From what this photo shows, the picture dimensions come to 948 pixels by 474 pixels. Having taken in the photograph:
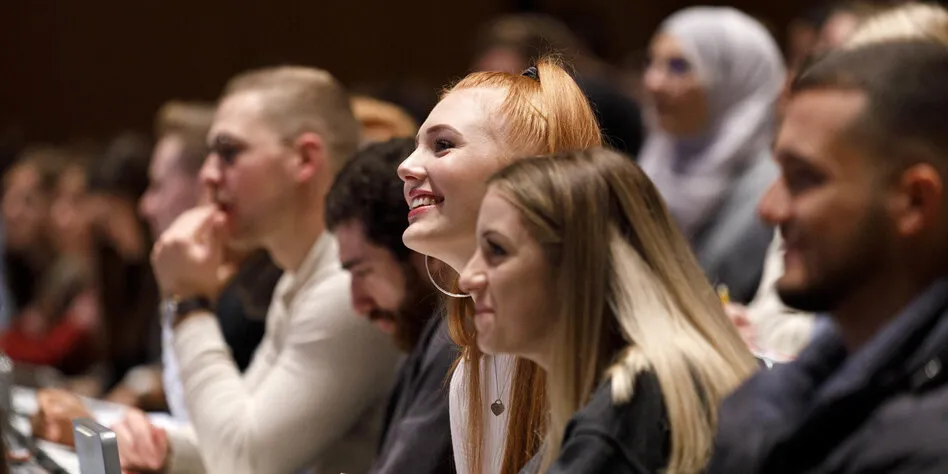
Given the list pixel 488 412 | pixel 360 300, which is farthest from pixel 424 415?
pixel 360 300

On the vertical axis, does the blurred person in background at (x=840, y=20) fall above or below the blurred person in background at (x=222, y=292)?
above

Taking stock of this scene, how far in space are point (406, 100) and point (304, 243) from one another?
7.39ft

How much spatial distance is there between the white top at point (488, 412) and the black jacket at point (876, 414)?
567 mm

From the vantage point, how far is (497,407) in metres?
1.87

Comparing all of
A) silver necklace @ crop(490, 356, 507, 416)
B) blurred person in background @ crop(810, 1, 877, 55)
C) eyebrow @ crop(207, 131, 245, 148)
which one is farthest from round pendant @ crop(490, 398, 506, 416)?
blurred person in background @ crop(810, 1, 877, 55)

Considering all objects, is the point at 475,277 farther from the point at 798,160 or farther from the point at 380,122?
the point at 380,122

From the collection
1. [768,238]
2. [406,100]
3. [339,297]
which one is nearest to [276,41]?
[406,100]

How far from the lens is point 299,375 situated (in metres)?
2.48

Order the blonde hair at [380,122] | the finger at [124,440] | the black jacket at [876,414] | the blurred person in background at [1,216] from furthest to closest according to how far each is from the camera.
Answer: the blurred person in background at [1,216], the blonde hair at [380,122], the finger at [124,440], the black jacket at [876,414]

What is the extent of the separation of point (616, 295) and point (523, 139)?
1.48 feet

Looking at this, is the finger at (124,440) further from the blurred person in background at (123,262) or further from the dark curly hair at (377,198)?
the blurred person in background at (123,262)

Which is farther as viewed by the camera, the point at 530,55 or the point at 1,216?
the point at 1,216

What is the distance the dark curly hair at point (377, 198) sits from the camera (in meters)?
2.32

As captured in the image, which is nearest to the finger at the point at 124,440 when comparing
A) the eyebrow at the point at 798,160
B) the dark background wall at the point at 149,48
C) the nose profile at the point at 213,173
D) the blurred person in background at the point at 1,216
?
the nose profile at the point at 213,173
